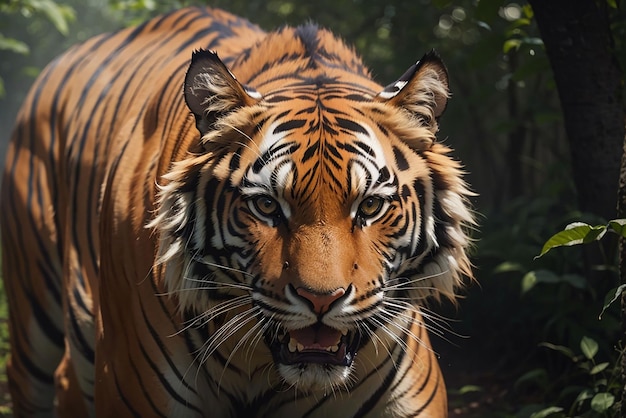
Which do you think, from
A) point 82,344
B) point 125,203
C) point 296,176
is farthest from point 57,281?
point 296,176

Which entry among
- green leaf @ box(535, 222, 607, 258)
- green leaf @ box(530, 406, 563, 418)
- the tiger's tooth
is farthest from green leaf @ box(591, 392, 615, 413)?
the tiger's tooth

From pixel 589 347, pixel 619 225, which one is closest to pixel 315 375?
pixel 619 225

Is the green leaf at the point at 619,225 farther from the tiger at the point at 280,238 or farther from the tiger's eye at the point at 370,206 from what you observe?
the tiger's eye at the point at 370,206

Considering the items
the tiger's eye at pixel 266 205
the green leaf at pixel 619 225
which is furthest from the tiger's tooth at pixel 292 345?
the green leaf at pixel 619 225

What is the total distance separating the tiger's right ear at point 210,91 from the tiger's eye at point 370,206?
0.43m

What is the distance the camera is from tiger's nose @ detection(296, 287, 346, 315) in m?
2.47

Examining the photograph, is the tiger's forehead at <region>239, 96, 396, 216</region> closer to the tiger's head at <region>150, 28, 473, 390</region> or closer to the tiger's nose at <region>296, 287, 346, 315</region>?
the tiger's head at <region>150, 28, 473, 390</region>

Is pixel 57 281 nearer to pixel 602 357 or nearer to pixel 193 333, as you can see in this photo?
pixel 193 333

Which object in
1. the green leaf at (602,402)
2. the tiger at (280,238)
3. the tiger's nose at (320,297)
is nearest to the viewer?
the tiger's nose at (320,297)

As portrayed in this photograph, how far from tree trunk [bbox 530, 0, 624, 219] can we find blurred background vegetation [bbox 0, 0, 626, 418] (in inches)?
4.3

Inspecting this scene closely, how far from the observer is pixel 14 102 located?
17.0 metres

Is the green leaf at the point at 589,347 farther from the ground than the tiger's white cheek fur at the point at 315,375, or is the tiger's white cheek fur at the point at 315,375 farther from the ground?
the green leaf at the point at 589,347

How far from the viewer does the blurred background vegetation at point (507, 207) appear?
4.19 meters

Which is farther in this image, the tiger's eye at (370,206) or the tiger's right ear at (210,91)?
the tiger's right ear at (210,91)
